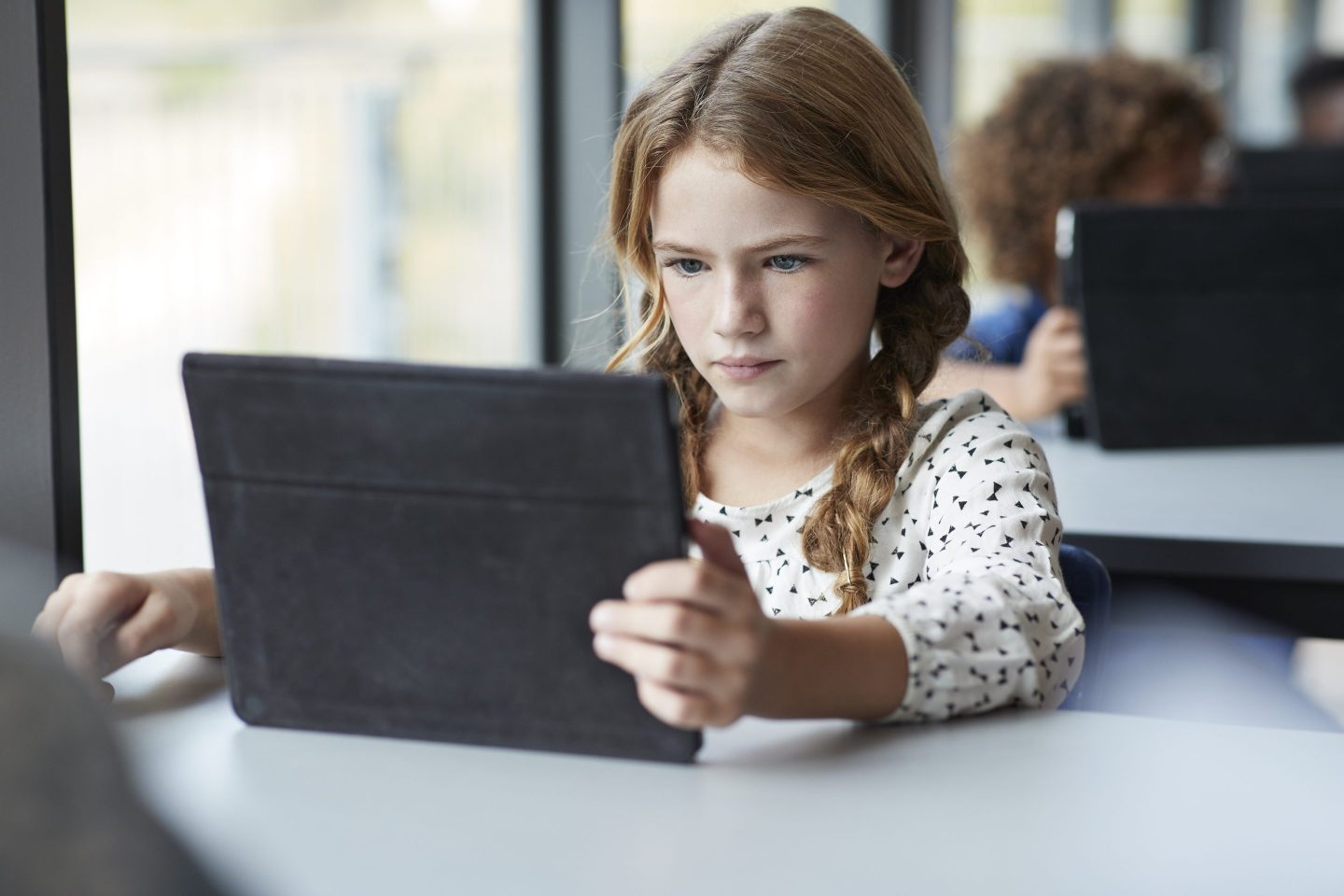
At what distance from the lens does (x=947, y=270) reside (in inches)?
46.8

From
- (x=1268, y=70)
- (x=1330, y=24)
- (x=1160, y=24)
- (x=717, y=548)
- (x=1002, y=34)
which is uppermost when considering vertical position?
(x=1330, y=24)

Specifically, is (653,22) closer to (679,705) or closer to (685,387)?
(685,387)

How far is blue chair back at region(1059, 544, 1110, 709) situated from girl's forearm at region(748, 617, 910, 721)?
0.33 m

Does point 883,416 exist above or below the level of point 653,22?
below

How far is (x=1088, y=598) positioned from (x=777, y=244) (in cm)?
34

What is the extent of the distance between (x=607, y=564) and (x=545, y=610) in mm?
41

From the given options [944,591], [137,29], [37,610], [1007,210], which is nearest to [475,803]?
[944,591]

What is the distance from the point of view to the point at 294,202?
386 centimetres

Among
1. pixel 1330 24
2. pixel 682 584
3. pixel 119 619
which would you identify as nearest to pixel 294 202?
pixel 119 619

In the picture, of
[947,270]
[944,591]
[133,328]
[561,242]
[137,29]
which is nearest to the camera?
[944,591]

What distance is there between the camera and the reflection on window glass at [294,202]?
141 inches

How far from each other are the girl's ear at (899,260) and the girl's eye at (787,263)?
0.41 ft

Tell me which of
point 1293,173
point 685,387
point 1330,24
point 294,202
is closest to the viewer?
point 685,387

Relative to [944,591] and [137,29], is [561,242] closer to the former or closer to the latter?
[944,591]
